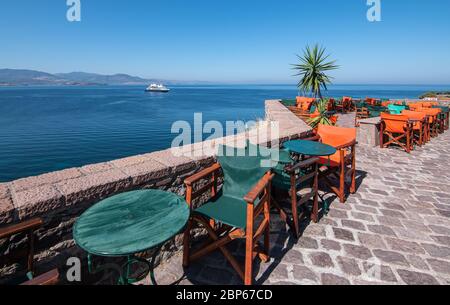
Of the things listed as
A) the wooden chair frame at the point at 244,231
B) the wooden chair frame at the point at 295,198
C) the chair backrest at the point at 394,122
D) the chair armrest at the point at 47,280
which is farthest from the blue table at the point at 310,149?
the chair backrest at the point at 394,122

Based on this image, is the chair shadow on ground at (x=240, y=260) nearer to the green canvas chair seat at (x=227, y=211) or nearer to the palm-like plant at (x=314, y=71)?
the green canvas chair seat at (x=227, y=211)

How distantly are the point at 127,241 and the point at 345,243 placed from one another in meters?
2.31

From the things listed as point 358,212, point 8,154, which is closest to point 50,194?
point 358,212

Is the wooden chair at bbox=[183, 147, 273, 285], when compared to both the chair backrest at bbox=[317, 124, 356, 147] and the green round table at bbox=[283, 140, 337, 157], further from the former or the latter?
A: the chair backrest at bbox=[317, 124, 356, 147]

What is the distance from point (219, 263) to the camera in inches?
95.3

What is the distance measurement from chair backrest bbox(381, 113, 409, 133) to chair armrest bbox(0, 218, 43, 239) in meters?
7.74

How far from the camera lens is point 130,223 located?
163 cm

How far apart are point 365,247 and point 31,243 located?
9.78ft

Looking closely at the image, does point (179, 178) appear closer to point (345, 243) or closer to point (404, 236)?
point (345, 243)

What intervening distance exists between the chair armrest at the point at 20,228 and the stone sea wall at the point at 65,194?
14 centimetres

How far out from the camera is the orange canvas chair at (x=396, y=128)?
20.7 ft

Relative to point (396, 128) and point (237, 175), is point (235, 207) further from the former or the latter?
point (396, 128)

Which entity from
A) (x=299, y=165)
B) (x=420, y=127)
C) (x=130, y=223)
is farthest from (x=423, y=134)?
(x=130, y=223)

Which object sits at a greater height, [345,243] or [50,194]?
[50,194]
